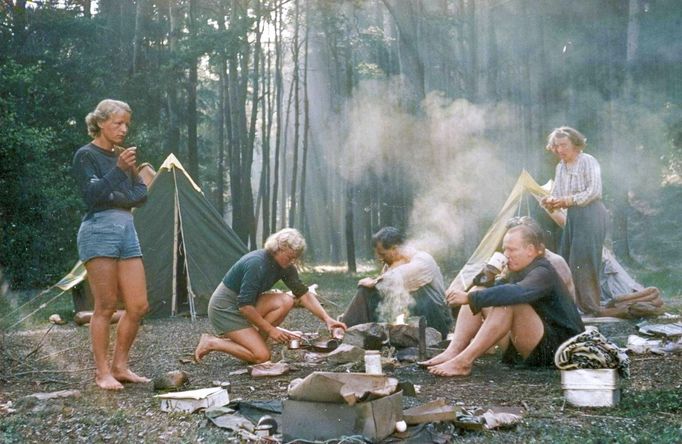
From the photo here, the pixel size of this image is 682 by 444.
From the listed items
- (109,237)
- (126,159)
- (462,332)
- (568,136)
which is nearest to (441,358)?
(462,332)

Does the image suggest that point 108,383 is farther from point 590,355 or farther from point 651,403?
point 651,403

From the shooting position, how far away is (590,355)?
353 cm

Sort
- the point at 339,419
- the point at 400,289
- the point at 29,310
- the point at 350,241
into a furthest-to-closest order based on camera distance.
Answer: the point at 350,241 < the point at 29,310 < the point at 400,289 < the point at 339,419

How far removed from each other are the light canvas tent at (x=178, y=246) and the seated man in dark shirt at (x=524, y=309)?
15.0ft

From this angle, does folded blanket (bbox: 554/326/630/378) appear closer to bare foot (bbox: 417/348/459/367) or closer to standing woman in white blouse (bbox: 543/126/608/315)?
bare foot (bbox: 417/348/459/367)

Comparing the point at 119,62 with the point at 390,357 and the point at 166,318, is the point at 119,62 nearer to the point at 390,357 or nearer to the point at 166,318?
the point at 166,318

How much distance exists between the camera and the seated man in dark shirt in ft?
13.5

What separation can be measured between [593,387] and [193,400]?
183cm

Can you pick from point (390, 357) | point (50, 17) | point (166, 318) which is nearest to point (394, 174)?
point (50, 17)

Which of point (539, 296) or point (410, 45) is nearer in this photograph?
point (539, 296)

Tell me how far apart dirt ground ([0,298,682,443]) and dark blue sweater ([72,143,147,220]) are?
1008 millimetres

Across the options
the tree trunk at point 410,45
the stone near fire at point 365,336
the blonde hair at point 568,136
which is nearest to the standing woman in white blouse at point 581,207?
the blonde hair at point 568,136

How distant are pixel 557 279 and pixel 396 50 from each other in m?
17.7

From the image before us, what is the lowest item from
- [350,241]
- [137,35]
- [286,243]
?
[350,241]
